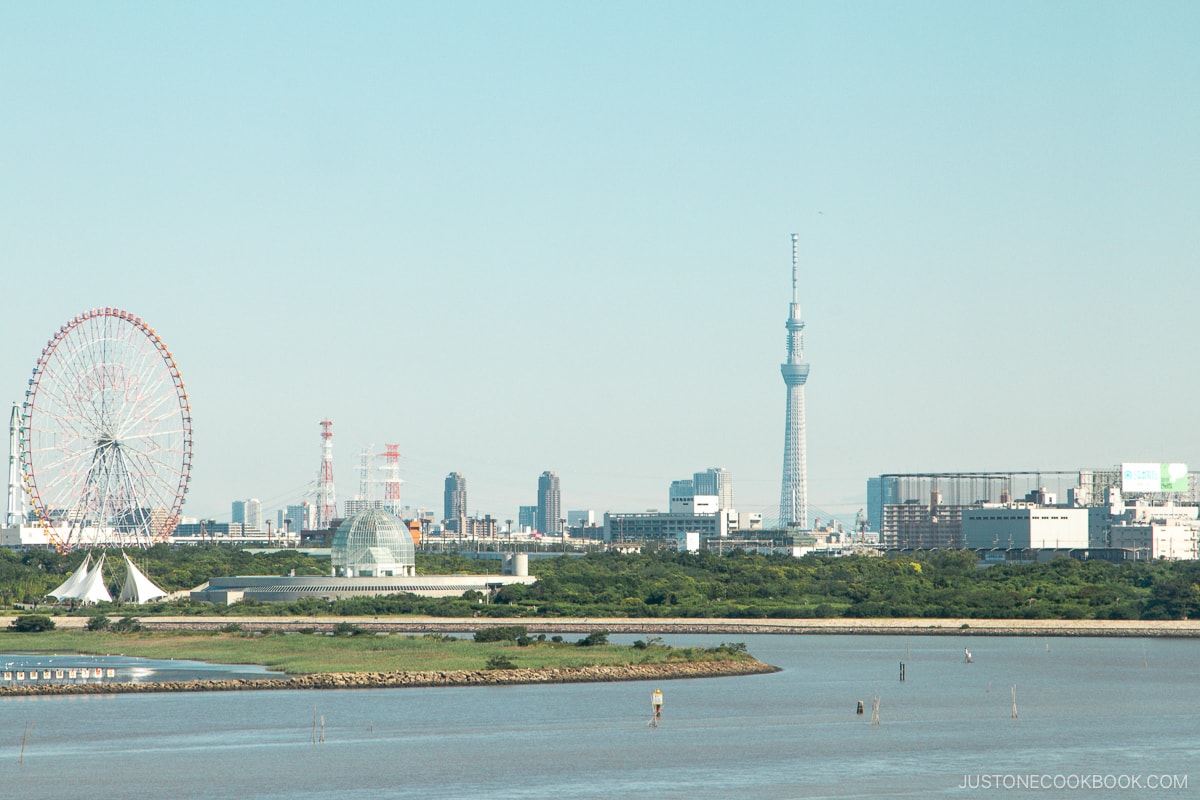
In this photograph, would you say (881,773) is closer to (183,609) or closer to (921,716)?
(921,716)

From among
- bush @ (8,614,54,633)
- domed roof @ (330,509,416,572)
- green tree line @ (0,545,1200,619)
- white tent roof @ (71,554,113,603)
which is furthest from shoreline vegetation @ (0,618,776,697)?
domed roof @ (330,509,416,572)

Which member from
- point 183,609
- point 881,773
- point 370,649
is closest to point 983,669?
point 370,649

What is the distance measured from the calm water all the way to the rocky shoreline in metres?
2.06

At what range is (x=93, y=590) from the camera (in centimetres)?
15175

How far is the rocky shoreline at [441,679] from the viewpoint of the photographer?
266 feet

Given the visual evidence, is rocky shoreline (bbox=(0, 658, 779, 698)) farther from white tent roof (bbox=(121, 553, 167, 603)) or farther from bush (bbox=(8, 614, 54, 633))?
white tent roof (bbox=(121, 553, 167, 603))

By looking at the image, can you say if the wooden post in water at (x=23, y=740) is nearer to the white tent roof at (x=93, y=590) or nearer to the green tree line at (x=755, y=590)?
the green tree line at (x=755, y=590)

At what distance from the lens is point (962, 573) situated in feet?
616

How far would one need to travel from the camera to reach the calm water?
175ft

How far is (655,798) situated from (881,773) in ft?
29.4

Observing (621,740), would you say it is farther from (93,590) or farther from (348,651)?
(93,590)

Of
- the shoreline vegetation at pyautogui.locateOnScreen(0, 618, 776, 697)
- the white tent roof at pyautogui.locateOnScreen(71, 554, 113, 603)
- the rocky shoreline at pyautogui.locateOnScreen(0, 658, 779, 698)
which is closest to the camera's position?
the rocky shoreline at pyautogui.locateOnScreen(0, 658, 779, 698)

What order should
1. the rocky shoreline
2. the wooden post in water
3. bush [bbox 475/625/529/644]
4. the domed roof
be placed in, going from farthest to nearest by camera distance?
1. the domed roof
2. bush [bbox 475/625/529/644]
3. the rocky shoreline
4. the wooden post in water

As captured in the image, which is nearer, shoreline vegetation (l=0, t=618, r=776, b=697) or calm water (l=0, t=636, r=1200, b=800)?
calm water (l=0, t=636, r=1200, b=800)
